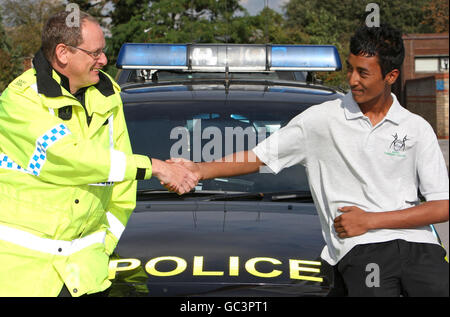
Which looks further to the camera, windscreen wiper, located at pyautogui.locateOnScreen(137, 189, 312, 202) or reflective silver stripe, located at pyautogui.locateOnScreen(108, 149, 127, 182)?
windscreen wiper, located at pyautogui.locateOnScreen(137, 189, 312, 202)

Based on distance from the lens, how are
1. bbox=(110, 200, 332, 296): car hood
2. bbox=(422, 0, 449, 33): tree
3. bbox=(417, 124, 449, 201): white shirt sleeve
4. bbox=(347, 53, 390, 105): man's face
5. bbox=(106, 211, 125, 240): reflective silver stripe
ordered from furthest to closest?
bbox=(422, 0, 449, 33): tree, bbox=(106, 211, 125, 240): reflective silver stripe, bbox=(347, 53, 390, 105): man's face, bbox=(417, 124, 449, 201): white shirt sleeve, bbox=(110, 200, 332, 296): car hood

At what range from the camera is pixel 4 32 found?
40.1 m

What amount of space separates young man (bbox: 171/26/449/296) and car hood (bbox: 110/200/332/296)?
0.15m

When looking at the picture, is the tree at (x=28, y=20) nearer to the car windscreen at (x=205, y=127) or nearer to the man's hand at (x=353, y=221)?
the car windscreen at (x=205, y=127)

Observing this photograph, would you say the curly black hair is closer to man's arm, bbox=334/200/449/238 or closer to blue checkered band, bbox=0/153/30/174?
man's arm, bbox=334/200/449/238

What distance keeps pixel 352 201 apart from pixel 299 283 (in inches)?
15.0

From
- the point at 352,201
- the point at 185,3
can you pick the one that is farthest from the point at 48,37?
the point at 185,3

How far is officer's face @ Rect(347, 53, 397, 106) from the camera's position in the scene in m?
2.89

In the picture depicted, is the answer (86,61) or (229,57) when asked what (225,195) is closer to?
(86,61)

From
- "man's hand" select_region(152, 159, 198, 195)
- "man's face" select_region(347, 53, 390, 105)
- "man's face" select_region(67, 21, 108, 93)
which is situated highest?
"man's face" select_region(67, 21, 108, 93)

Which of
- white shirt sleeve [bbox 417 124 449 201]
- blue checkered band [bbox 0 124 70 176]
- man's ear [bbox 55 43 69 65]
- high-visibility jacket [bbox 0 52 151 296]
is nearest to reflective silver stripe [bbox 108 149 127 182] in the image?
high-visibility jacket [bbox 0 52 151 296]

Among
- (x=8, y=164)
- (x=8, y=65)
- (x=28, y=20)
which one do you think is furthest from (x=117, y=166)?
(x=28, y=20)

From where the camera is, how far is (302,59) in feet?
16.9

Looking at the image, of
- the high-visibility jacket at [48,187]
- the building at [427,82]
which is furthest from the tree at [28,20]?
the high-visibility jacket at [48,187]
